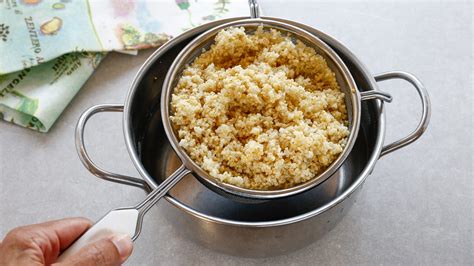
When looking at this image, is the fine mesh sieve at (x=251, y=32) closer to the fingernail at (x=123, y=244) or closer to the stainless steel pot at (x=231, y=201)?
the stainless steel pot at (x=231, y=201)

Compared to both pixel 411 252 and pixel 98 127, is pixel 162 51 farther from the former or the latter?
pixel 411 252

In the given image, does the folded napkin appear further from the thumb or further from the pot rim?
the thumb

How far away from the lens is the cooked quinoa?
2.56 feet

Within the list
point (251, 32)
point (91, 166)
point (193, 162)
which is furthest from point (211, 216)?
point (251, 32)

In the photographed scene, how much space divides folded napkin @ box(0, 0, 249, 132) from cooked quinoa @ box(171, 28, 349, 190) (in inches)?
12.4

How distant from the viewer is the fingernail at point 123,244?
699 millimetres

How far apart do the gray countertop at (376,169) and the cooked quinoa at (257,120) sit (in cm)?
15

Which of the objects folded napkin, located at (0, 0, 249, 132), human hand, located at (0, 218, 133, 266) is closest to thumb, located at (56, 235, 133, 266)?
human hand, located at (0, 218, 133, 266)

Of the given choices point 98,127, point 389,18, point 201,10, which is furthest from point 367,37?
point 98,127

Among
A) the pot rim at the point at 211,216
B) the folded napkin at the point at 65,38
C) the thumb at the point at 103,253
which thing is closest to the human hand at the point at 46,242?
the thumb at the point at 103,253

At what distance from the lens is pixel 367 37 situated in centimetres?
121

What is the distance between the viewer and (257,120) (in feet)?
2.67

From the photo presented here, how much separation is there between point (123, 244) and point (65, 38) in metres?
0.59

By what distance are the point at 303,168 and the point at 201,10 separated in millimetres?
554
